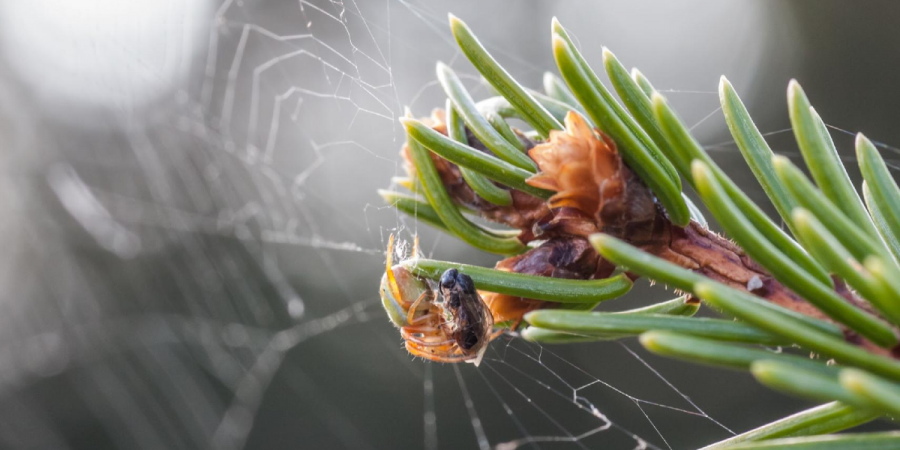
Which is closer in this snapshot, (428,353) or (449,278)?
(449,278)

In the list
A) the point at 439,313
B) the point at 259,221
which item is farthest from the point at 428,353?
the point at 259,221

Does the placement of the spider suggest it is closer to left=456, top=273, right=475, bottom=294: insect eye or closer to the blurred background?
left=456, top=273, right=475, bottom=294: insect eye

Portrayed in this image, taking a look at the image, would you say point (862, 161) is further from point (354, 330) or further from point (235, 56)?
point (235, 56)

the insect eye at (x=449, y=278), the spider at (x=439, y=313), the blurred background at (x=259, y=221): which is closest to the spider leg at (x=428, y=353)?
the spider at (x=439, y=313)

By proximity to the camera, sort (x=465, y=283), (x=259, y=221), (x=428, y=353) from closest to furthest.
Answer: (x=465, y=283) < (x=428, y=353) < (x=259, y=221)

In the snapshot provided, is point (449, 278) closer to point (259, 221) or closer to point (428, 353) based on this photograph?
point (428, 353)

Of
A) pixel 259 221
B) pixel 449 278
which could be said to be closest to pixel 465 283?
pixel 449 278

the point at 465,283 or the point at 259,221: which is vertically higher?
the point at 465,283

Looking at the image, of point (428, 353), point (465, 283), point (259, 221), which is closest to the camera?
point (465, 283)
